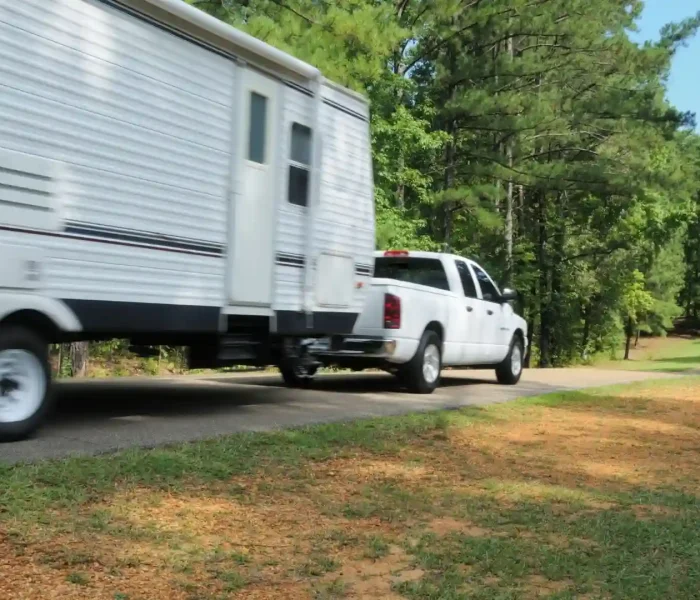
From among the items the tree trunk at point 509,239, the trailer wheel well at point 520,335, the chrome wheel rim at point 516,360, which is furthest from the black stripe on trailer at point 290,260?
the tree trunk at point 509,239

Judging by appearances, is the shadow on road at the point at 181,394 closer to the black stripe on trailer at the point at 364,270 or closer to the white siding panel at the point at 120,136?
the white siding panel at the point at 120,136

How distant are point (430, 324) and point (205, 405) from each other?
12.2 feet

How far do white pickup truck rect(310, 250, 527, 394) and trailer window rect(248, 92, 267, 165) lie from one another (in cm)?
275

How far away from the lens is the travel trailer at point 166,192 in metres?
6.43

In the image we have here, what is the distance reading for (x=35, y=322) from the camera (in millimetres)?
6707

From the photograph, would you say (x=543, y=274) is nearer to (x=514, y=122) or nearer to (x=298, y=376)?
(x=514, y=122)

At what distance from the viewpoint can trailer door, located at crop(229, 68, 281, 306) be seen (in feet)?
27.6

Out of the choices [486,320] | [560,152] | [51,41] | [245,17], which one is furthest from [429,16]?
[51,41]

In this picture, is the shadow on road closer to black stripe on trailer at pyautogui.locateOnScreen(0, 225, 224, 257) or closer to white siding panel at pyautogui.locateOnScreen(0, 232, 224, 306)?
white siding panel at pyautogui.locateOnScreen(0, 232, 224, 306)

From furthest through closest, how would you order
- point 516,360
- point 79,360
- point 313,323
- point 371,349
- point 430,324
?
point 516,360, point 79,360, point 430,324, point 371,349, point 313,323

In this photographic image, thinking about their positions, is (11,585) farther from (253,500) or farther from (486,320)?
(486,320)

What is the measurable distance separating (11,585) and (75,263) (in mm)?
3461

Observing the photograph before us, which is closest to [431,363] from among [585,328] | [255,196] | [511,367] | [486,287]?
[486,287]

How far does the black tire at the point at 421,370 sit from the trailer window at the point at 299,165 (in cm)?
322
